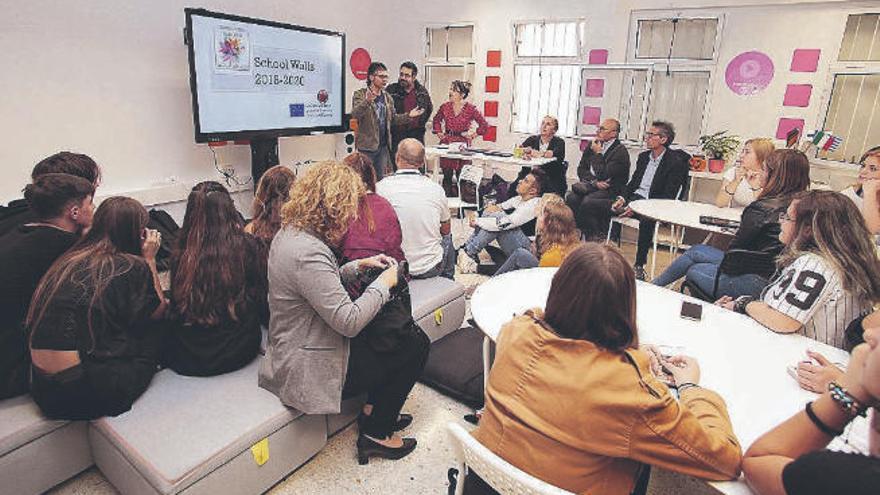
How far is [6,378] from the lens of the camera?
1.77 meters

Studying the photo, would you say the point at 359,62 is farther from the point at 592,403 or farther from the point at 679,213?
the point at 592,403

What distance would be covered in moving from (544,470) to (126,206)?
1.62 m

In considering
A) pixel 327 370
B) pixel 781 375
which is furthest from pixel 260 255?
pixel 781 375

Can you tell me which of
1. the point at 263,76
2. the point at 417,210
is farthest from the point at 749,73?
the point at 263,76

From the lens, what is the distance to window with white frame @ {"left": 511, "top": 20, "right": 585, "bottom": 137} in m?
5.62

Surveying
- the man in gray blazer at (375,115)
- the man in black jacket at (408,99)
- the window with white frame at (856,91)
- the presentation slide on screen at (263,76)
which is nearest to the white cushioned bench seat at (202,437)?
the presentation slide on screen at (263,76)

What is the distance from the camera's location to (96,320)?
1684mm

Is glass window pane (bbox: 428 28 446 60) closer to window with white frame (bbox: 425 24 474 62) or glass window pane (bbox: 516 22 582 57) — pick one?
window with white frame (bbox: 425 24 474 62)

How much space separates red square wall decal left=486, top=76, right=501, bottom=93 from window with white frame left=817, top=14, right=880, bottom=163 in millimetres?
3255

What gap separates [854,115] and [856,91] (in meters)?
0.20

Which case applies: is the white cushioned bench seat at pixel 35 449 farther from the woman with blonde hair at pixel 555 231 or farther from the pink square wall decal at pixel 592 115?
the pink square wall decal at pixel 592 115

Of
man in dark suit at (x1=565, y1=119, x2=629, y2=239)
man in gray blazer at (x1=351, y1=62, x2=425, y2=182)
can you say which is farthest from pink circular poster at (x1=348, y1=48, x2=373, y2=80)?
man in dark suit at (x1=565, y1=119, x2=629, y2=239)

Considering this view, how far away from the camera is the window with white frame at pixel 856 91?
4.18 m

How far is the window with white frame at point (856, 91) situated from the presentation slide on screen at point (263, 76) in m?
4.61
